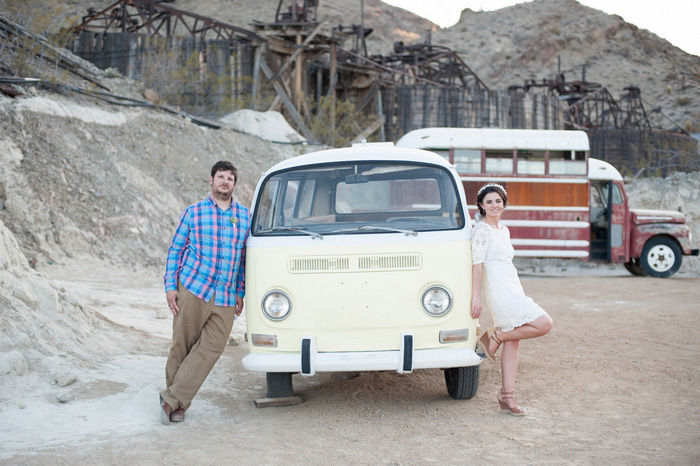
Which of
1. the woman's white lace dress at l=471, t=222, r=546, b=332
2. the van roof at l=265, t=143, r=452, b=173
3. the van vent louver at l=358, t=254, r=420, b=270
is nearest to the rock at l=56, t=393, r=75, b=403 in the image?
the van roof at l=265, t=143, r=452, b=173

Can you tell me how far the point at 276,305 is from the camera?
4.90 metres

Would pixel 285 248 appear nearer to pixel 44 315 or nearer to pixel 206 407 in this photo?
pixel 206 407

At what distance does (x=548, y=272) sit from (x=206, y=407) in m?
14.0

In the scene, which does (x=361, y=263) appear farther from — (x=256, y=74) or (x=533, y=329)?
(x=256, y=74)

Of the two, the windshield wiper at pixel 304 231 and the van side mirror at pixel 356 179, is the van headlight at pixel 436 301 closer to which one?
the windshield wiper at pixel 304 231

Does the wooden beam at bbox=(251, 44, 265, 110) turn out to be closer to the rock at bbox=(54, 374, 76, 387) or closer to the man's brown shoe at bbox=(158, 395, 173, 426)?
the rock at bbox=(54, 374, 76, 387)

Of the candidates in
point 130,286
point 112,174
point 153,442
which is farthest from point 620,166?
point 153,442

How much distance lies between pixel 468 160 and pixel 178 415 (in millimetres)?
11972

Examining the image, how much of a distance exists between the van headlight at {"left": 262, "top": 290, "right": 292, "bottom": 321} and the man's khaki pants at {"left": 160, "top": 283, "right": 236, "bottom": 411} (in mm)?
375

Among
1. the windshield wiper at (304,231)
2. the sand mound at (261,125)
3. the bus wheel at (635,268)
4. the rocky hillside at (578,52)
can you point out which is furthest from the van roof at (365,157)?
the rocky hillside at (578,52)

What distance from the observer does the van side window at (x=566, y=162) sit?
51.1 feet

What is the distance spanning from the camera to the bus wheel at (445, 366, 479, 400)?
17.5 ft

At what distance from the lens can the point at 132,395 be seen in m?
5.51

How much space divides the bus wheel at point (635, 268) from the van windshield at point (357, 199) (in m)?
12.9
